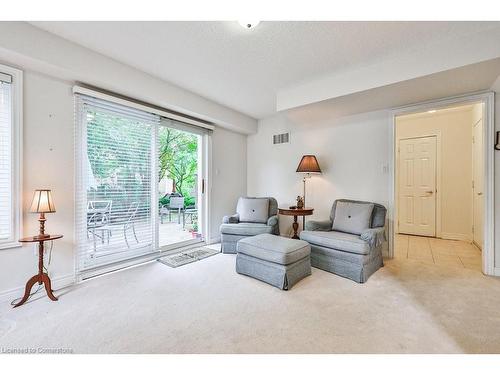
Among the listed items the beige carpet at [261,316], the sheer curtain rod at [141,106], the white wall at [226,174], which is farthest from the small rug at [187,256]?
the sheer curtain rod at [141,106]

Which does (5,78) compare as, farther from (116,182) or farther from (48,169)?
(116,182)

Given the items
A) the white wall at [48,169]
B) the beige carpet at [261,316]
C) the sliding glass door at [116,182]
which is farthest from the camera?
the sliding glass door at [116,182]

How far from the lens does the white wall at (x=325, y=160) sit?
3.46 m

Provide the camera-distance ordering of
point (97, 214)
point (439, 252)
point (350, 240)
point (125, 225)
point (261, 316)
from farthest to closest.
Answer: point (439, 252), point (125, 225), point (97, 214), point (350, 240), point (261, 316)

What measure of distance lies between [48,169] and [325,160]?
3642 millimetres

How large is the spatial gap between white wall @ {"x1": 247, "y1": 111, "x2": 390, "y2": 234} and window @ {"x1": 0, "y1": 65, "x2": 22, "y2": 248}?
10.6 feet

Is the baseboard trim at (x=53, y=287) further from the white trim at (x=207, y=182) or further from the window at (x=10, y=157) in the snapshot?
the white trim at (x=207, y=182)

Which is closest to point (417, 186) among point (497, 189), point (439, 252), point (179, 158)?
point (439, 252)

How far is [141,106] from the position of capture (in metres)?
3.03

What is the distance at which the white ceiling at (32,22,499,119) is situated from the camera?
6.57 feet

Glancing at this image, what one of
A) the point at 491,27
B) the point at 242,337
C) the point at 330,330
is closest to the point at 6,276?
the point at 242,337

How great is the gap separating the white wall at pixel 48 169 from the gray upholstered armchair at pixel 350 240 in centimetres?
272
